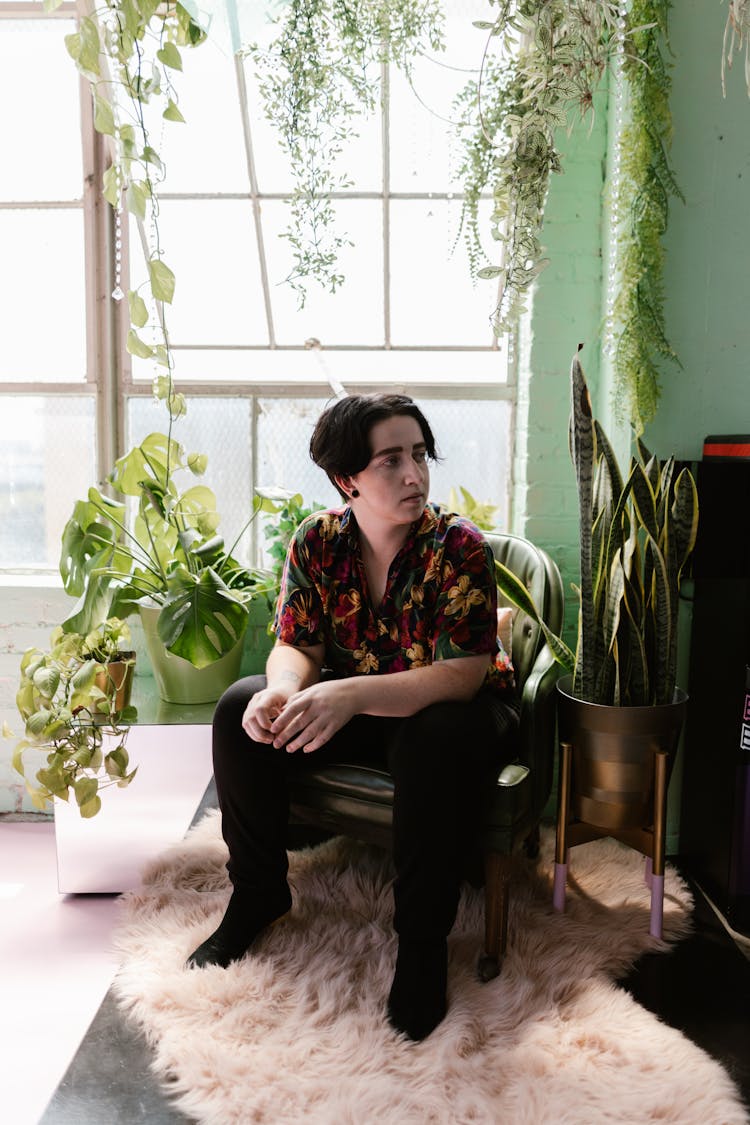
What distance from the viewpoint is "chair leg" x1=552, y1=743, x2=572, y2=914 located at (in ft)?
7.06

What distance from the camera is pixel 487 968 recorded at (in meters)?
1.92

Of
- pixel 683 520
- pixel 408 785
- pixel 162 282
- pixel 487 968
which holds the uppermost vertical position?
pixel 162 282

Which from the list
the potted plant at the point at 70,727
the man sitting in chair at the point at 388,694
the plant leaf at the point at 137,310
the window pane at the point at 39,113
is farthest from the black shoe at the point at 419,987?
the window pane at the point at 39,113

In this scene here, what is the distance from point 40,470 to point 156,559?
798 millimetres

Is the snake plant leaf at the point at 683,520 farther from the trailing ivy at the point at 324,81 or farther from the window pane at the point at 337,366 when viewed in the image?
the trailing ivy at the point at 324,81

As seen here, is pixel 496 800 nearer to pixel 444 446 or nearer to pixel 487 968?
pixel 487 968

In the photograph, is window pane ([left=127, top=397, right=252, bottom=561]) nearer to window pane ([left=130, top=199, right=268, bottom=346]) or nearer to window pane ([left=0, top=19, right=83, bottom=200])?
window pane ([left=130, top=199, right=268, bottom=346])

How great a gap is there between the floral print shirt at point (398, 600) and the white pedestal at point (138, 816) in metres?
0.48

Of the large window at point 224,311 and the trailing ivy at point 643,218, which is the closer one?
the trailing ivy at point 643,218

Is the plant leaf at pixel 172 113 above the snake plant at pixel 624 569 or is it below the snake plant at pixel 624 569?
above

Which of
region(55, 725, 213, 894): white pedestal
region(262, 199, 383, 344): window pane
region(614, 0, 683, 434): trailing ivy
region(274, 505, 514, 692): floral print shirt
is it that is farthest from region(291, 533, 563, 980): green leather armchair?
region(262, 199, 383, 344): window pane

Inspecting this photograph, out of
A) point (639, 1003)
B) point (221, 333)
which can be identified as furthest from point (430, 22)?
point (639, 1003)

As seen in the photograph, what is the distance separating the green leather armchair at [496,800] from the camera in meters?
1.88

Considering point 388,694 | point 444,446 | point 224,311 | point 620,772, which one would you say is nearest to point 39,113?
point 224,311
